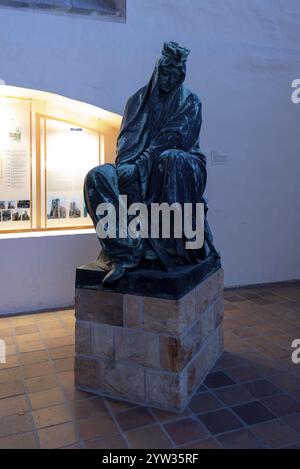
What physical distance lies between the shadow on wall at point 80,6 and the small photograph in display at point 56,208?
1.53m

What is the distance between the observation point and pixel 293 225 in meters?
4.59

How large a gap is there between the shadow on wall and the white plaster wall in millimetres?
66

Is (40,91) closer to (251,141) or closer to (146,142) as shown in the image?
(146,142)

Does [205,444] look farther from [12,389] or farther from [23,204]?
[23,204]

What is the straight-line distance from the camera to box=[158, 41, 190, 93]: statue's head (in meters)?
2.27

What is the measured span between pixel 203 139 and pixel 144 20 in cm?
116

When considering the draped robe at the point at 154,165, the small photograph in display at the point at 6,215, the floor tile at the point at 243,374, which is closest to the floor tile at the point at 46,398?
the draped robe at the point at 154,165

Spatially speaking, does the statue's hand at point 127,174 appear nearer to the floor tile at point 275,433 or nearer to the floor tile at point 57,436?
the floor tile at point 57,436

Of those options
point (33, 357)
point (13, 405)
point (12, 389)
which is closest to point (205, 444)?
point (13, 405)

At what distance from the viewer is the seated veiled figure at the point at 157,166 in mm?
2211

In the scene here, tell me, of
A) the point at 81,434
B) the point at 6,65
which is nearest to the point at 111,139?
the point at 6,65

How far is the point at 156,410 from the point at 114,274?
0.68 metres

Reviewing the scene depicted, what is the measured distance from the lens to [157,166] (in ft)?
7.65

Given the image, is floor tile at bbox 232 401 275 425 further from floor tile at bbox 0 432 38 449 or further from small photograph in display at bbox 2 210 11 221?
small photograph in display at bbox 2 210 11 221
